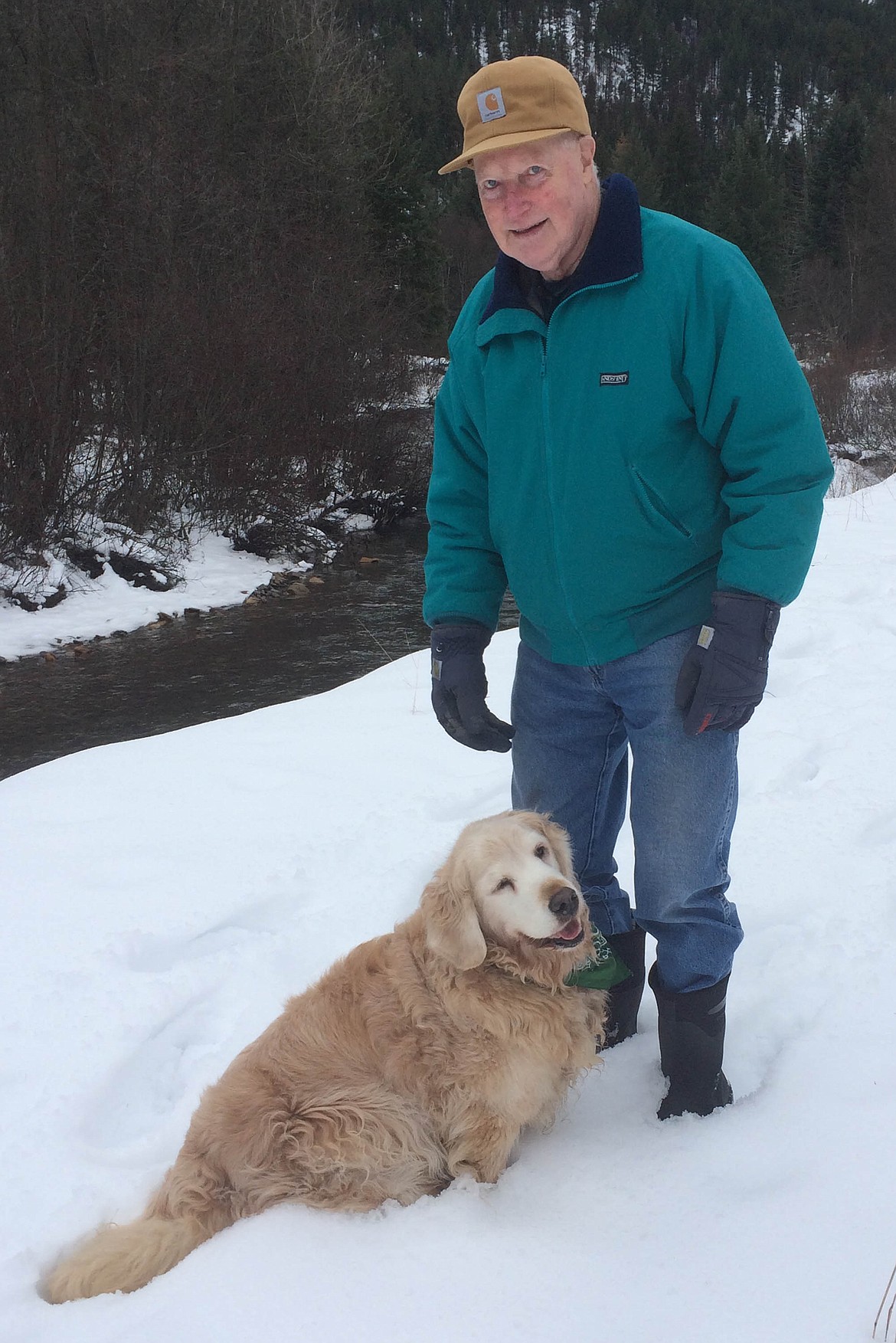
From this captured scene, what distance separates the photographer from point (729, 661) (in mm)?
1921

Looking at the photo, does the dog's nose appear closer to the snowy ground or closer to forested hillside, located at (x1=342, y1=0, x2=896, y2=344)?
the snowy ground

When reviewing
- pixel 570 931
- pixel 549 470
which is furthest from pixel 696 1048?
pixel 549 470

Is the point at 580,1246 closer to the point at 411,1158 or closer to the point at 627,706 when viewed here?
the point at 411,1158

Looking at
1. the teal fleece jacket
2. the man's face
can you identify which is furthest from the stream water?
the man's face

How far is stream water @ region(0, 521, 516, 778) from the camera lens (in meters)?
7.53

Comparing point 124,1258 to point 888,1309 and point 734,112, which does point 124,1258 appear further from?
point 734,112

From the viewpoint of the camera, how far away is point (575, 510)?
2.05 metres

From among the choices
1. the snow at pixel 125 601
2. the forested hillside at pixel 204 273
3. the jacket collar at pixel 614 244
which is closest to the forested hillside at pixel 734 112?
the forested hillside at pixel 204 273

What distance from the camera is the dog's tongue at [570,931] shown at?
7.18 ft

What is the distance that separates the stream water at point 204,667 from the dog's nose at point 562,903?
538cm

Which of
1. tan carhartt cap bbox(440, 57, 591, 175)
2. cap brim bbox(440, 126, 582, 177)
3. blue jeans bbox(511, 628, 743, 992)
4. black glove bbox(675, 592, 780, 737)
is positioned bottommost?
blue jeans bbox(511, 628, 743, 992)

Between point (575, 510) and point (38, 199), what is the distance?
12.7 metres

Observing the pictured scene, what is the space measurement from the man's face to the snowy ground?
1.93m

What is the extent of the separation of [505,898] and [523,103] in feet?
5.52
